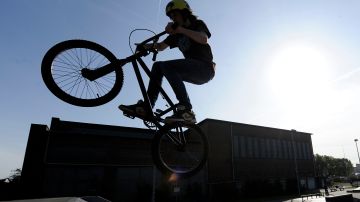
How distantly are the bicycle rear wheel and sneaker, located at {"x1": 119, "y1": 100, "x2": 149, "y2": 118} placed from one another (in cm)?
41

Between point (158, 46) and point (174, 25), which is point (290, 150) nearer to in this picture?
point (158, 46)

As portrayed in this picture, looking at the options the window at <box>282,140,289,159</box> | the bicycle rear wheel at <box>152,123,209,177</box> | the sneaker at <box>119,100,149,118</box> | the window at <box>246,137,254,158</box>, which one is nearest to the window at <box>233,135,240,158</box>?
the window at <box>246,137,254,158</box>

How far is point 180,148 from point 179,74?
3.94ft

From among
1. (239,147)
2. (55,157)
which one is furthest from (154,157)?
(239,147)

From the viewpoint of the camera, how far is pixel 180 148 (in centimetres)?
451

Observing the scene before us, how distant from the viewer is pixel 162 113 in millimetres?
4320

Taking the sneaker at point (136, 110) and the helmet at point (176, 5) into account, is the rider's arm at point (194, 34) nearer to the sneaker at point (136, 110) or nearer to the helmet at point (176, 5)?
the helmet at point (176, 5)

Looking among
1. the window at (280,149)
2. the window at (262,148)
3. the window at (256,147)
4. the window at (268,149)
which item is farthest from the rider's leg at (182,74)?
the window at (280,149)

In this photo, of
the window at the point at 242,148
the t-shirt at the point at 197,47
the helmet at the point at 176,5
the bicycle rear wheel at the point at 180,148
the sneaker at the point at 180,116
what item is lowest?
the bicycle rear wheel at the point at 180,148

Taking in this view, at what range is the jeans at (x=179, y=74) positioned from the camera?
13.9 feet

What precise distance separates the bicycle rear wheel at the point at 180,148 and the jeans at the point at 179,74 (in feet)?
1.50

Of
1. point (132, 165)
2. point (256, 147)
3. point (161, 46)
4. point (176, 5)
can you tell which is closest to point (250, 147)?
point (256, 147)

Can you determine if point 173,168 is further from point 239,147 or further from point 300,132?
point 300,132

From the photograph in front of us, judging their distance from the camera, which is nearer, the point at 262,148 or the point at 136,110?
the point at 136,110
